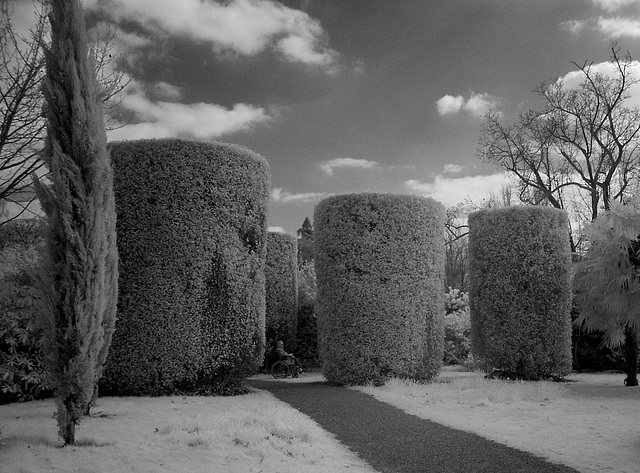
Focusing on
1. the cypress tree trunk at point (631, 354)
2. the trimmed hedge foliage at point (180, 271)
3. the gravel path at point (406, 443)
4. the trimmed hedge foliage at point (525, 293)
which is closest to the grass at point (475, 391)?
the trimmed hedge foliage at point (525, 293)

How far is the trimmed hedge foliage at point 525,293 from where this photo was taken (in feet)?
41.2

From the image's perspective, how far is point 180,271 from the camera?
921 centimetres

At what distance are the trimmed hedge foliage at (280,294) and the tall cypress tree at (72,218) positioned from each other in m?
8.80

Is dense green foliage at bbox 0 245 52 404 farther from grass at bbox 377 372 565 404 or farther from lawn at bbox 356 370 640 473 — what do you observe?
grass at bbox 377 372 565 404

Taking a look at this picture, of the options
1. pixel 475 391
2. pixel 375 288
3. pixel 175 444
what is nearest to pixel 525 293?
pixel 475 391

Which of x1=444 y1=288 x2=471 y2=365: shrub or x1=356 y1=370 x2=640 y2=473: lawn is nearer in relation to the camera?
x1=356 y1=370 x2=640 y2=473: lawn

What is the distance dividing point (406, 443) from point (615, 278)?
6.73 m

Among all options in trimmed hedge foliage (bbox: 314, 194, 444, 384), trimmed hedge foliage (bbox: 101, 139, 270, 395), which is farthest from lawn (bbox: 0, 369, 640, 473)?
trimmed hedge foliage (bbox: 314, 194, 444, 384)

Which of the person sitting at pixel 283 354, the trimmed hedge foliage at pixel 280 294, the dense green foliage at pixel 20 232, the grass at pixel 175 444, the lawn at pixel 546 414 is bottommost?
the lawn at pixel 546 414

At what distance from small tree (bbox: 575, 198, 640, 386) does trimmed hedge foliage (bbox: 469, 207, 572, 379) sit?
0.61m

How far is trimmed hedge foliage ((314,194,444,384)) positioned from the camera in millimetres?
11203

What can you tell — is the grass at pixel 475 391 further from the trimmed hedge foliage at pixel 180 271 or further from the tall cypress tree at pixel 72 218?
the tall cypress tree at pixel 72 218

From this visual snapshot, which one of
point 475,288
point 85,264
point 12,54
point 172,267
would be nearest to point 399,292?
point 475,288

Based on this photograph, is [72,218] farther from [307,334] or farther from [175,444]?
[307,334]
